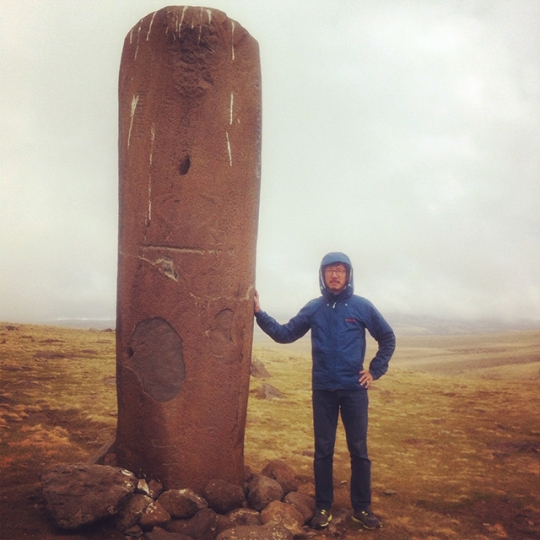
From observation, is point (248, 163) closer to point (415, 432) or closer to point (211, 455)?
point (211, 455)

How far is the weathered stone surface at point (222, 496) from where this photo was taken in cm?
469

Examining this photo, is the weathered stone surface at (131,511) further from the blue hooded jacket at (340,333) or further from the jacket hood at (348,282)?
the jacket hood at (348,282)

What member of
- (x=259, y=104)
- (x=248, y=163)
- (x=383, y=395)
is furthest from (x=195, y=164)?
(x=383, y=395)

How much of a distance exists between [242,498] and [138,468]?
3.58 feet

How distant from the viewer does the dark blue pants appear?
4836 mm

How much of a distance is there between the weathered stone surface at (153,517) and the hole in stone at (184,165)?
3161 mm

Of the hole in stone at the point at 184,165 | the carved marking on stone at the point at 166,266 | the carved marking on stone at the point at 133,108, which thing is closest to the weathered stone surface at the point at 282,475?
the carved marking on stone at the point at 166,266

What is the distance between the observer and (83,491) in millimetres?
4277

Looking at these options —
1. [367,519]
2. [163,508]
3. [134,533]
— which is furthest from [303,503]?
[134,533]

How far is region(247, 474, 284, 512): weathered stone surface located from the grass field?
0.75 metres

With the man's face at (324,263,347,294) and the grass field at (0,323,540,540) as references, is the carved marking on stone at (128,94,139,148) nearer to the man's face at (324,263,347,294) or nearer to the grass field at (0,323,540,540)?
the man's face at (324,263,347,294)

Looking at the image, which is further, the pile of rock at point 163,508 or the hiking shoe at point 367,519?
the hiking shoe at point 367,519

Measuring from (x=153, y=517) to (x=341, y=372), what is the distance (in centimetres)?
215

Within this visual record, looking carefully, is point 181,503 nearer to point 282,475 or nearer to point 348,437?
point 282,475
